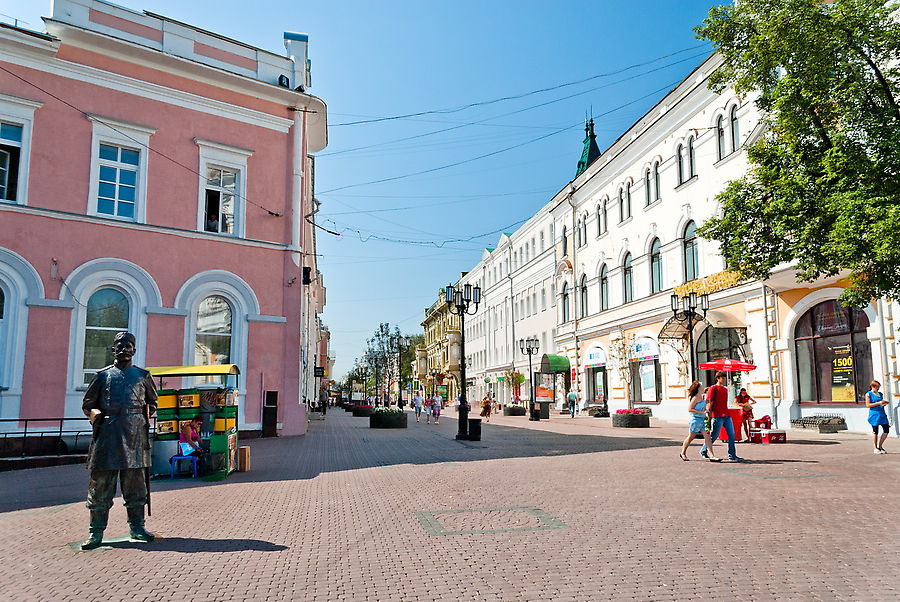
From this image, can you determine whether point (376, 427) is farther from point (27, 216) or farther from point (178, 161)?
point (27, 216)

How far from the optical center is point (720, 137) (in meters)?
25.2

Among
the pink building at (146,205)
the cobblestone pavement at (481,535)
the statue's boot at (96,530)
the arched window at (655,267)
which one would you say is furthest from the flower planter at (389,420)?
the statue's boot at (96,530)

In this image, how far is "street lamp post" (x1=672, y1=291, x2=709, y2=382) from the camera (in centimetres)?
2220

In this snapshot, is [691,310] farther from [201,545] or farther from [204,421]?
[201,545]

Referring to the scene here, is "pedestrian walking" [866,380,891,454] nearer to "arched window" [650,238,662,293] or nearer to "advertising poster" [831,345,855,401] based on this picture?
"advertising poster" [831,345,855,401]

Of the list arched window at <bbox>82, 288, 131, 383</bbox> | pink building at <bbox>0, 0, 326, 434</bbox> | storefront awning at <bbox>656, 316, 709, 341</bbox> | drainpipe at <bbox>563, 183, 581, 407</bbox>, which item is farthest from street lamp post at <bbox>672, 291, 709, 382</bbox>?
arched window at <bbox>82, 288, 131, 383</bbox>

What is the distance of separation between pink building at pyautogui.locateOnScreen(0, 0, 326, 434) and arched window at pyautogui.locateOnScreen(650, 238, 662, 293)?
15.7 m

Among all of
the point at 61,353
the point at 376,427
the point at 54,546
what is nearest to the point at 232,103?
the point at 61,353

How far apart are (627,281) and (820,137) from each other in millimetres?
19677

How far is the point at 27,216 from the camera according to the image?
1692cm

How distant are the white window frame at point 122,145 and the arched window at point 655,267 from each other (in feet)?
66.5

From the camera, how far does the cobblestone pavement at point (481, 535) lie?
5145mm

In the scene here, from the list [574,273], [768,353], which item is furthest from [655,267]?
[574,273]

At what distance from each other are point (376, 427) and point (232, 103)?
505 inches
